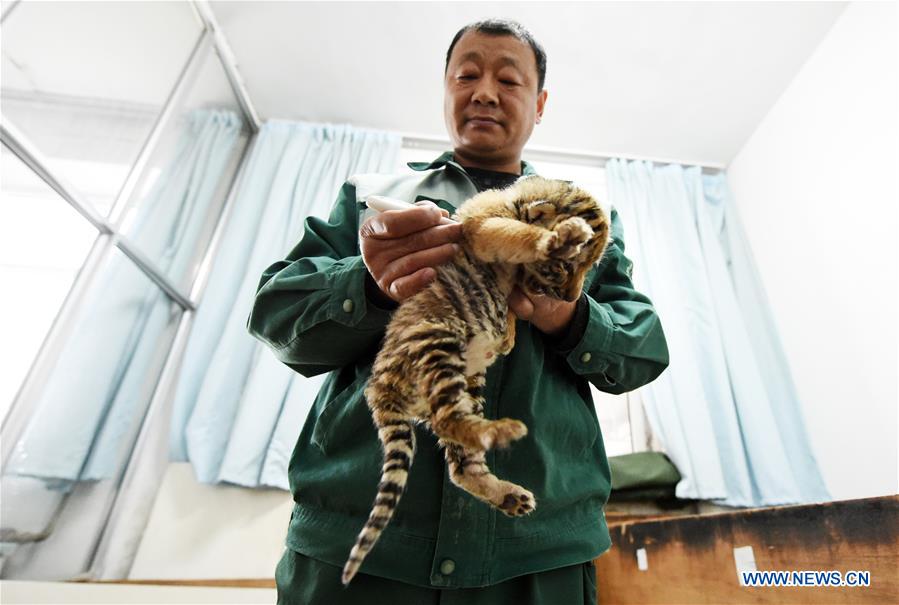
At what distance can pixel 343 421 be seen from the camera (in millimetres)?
1050

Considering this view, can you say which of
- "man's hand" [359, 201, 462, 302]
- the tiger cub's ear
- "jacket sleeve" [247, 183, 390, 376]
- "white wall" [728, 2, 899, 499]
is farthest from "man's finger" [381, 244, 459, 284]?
"white wall" [728, 2, 899, 499]

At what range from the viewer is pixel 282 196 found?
3762mm

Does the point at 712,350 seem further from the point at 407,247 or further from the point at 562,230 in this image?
the point at 407,247

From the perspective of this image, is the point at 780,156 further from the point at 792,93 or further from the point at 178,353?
the point at 178,353

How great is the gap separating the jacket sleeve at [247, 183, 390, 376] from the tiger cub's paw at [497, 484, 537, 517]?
1.48ft

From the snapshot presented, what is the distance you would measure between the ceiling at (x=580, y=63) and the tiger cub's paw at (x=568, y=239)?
3.03 meters

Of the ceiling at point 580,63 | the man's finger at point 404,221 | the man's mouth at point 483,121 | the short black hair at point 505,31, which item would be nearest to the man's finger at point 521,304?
the man's finger at point 404,221

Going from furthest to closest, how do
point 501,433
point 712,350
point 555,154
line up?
1. point 555,154
2. point 712,350
3. point 501,433

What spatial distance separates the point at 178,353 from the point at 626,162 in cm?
430

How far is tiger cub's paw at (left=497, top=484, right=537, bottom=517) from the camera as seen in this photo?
77 centimetres

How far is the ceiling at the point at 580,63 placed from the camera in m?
3.19

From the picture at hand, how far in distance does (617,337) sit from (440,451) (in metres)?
0.52

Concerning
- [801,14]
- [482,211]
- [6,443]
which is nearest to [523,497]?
[482,211]

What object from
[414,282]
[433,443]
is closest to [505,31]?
[414,282]
